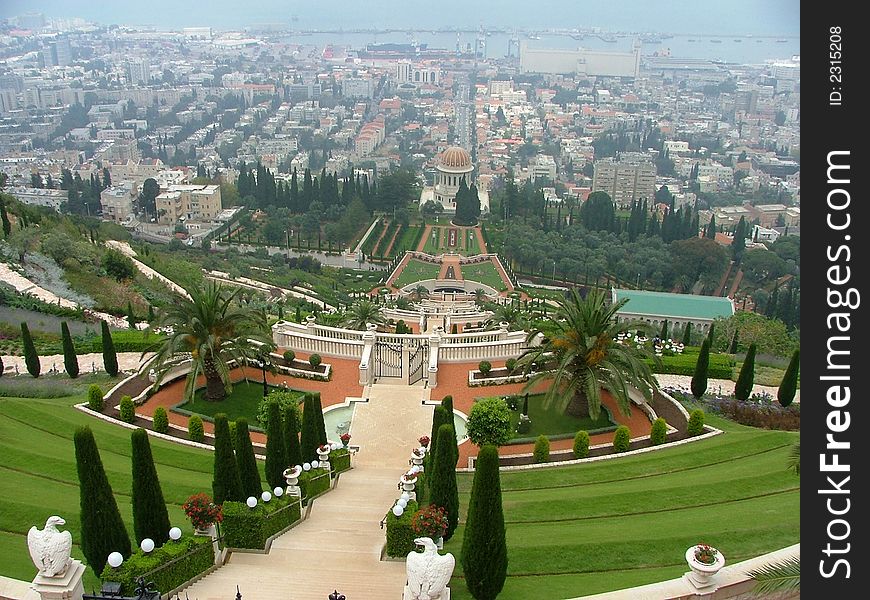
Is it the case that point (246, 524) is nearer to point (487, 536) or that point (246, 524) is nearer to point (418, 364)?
point (487, 536)

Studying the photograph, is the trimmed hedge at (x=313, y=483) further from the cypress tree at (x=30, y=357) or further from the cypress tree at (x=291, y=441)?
the cypress tree at (x=30, y=357)

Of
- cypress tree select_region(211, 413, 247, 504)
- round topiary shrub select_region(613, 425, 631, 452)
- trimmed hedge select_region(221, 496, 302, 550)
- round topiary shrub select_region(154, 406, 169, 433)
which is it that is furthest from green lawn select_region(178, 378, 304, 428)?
round topiary shrub select_region(613, 425, 631, 452)

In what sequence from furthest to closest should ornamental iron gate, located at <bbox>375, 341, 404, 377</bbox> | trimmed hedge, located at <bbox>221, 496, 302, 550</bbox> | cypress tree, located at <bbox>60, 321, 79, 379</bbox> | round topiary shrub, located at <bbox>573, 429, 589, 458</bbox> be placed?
ornamental iron gate, located at <bbox>375, 341, 404, 377</bbox>, cypress tree, located at <bbox>60, 321, 79, 379</bbox>, round topiary shrub, located at <bbox>573, 429, 589, 458</bbox>, trimmed hedge, located at <bbox>221, 496, 302, 550</bbox>

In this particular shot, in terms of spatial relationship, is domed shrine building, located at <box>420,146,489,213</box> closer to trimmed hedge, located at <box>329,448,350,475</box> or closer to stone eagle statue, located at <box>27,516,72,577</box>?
trimmed hedge, located at <box>329,448,350,475</box>

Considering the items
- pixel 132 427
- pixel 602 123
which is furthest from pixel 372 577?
pixel 602 123

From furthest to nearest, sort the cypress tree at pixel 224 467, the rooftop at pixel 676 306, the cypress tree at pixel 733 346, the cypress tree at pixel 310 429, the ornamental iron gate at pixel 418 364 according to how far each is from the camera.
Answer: the rooftop at pixel 676 306 → the cypress tree at pixel 733 346 → the ornamental iron gate at pixel 418 364 → the cypress tree at pixel 310 429 → the cypress tree at pixel 224 467

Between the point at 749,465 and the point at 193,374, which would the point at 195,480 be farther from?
the point at 749,465

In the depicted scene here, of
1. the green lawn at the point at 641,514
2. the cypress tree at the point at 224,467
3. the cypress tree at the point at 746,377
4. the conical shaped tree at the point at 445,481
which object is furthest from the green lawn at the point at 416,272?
the conical shaped tree at the point at 445,481
